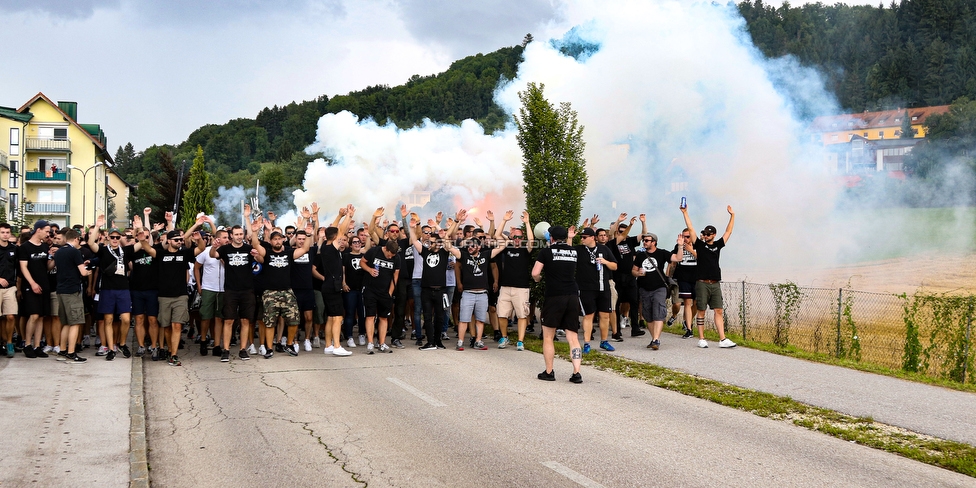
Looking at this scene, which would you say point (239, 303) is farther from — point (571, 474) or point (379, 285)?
point (571, 474)

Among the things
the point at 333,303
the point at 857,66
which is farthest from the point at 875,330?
the point at 857,66

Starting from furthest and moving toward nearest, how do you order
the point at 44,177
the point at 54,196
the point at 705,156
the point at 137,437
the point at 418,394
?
the point at 54,196 < the point at 44,177 < the point at 705,156 < the point at 418,394 < the point at 137,437

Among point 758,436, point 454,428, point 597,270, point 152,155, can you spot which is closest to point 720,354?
point 597,270

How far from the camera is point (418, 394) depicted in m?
9.19

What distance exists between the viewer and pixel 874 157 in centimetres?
6088

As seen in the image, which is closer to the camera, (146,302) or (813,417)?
(813,417)

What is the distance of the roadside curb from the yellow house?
61.6 metres

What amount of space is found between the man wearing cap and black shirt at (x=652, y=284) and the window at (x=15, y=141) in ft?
209

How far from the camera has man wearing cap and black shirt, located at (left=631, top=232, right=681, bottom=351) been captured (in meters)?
13.4

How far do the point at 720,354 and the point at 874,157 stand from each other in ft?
184

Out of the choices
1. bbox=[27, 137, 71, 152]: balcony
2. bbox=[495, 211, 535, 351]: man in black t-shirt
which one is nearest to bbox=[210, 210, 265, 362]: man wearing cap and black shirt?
bbox=[495, 211, 535, 351]: man in black t-shirt

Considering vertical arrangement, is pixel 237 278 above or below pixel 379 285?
above

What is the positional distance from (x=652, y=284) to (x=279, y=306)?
21.3 feet

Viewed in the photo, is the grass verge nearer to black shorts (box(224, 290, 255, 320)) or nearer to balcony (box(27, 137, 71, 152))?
black shorts (box(224, 290, 255, 320))
